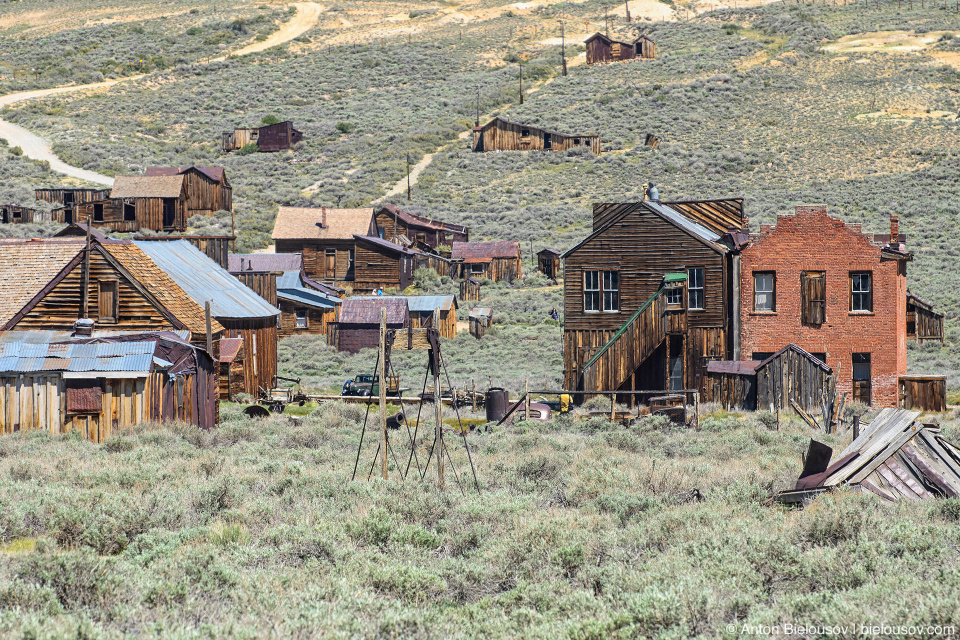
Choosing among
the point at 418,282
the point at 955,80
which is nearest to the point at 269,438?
the point at 418,282

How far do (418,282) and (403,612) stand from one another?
54.0 m

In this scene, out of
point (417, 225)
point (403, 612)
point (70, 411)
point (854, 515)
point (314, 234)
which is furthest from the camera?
point (417, 225)

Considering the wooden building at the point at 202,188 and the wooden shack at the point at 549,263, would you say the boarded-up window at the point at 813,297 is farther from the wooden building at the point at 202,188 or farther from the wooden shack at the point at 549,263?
the wooden building at the point at 202,188

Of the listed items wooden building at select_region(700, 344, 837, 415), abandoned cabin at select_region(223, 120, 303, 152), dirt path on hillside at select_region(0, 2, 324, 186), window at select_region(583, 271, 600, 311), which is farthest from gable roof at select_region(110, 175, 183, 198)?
wooden building at select_region(700, 344, 837, 415)

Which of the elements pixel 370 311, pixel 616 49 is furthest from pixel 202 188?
pixel 616 49

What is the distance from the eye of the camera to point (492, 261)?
63.2 metres

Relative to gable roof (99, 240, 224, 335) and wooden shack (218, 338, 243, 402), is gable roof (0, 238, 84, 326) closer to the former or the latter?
gable roof (99, 240, 224, 335)

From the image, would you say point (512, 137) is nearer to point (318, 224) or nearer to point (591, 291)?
point (318, 224)

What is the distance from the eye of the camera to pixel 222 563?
9.94 meters

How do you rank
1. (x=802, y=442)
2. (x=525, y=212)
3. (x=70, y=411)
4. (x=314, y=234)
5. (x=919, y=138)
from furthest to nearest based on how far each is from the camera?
(x=919, y=138)
(x=525, y=212)
(x=314, y=234)
(x=70, y=411)
(x=802, y=442)

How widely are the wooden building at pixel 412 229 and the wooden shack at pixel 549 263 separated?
7.68 m

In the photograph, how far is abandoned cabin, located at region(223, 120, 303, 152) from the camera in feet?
307

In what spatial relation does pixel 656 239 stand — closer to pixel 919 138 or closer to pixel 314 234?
pixel 314 234

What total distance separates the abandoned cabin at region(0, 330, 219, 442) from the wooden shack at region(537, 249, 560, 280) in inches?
1697
